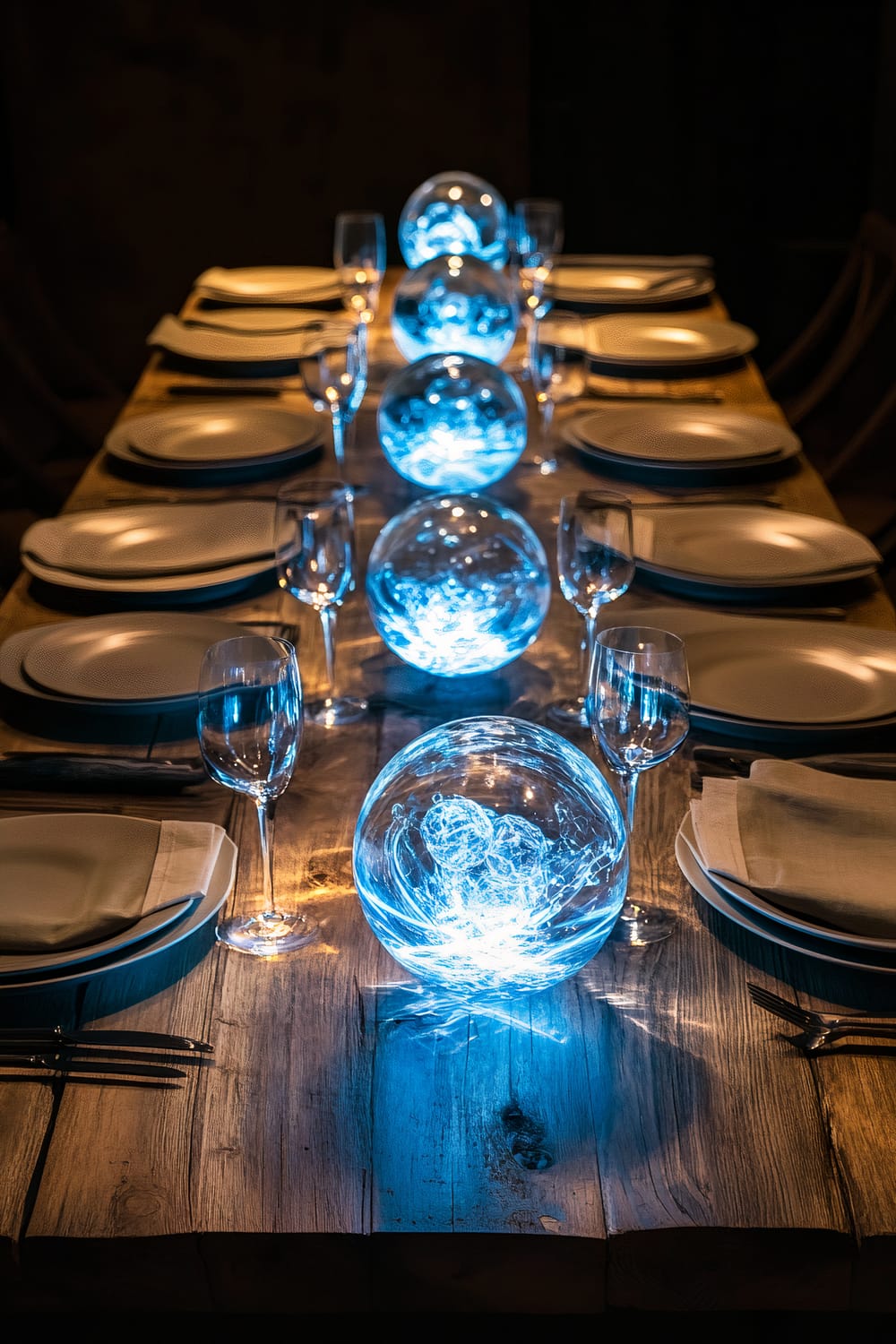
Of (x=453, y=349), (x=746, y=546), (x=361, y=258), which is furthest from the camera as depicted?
(x=361, y=258)

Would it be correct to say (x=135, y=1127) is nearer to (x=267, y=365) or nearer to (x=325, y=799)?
(x=325, y=799)

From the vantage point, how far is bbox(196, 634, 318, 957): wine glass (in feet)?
3.38

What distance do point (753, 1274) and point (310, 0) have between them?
4634 mm

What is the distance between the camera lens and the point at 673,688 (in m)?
1.06

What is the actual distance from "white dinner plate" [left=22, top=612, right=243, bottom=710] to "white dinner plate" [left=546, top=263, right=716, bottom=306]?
1807 millimetres

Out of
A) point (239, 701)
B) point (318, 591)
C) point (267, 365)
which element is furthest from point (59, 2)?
point (239, 701)

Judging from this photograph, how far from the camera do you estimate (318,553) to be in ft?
4.52

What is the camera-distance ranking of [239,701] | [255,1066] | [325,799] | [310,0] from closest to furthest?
[255,1066] < [239,701] < [325,799] < [310,0]

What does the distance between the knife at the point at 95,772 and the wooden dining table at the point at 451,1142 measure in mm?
155

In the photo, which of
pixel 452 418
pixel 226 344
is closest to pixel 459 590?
pixel 452 418

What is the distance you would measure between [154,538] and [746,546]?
751mm

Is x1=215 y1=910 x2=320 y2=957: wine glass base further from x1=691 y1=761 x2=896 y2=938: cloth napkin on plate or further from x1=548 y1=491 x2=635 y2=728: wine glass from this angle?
x1=548 y1=491 x2=635 y2=728: wine glass

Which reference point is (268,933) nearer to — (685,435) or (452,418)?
(452,418)

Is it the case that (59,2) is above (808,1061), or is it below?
above
